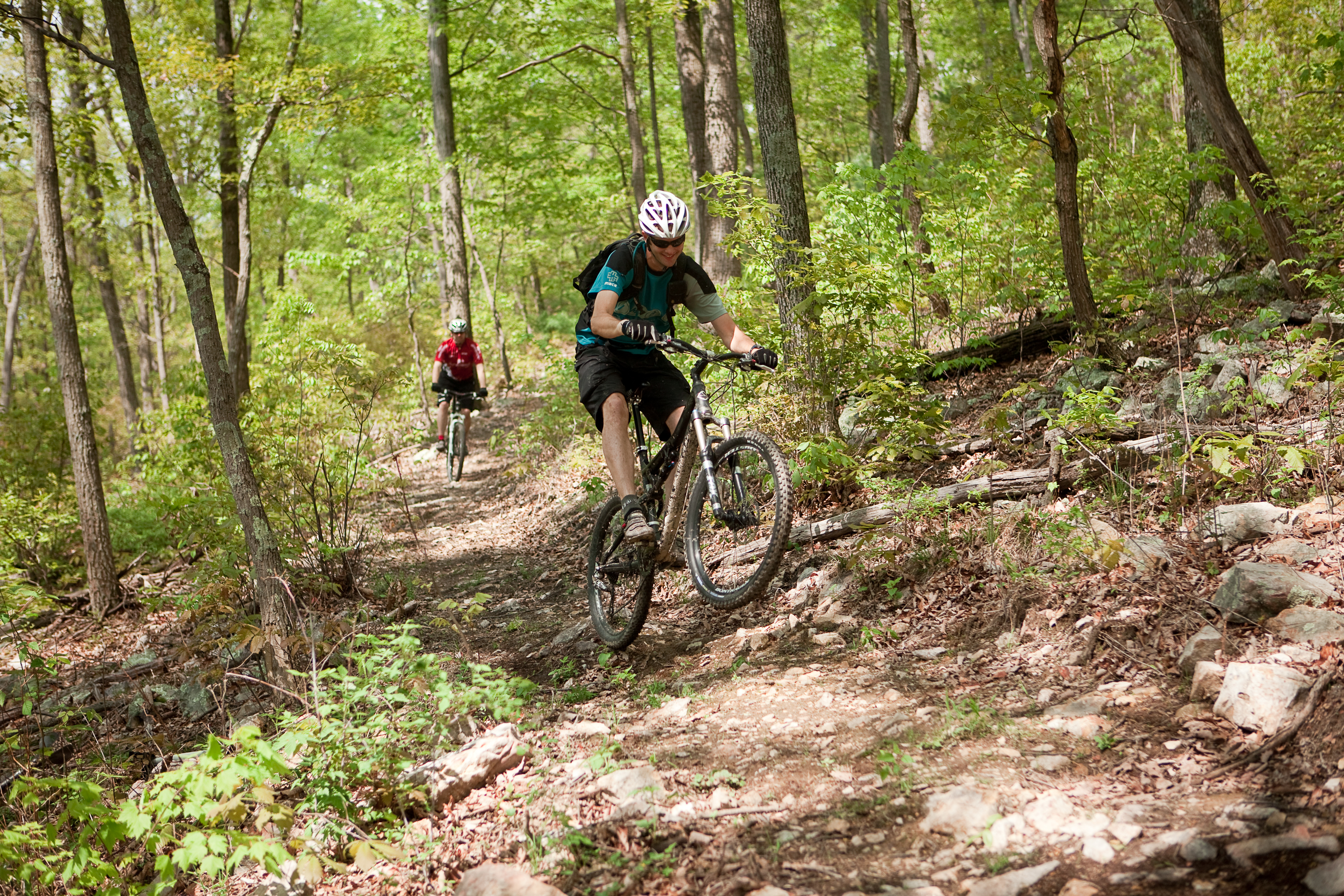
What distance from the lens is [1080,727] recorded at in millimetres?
3070

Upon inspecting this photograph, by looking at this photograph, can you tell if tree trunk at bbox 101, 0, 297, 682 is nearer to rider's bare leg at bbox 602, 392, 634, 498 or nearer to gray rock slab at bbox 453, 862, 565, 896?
rider's bare leg at bbox 602, 392, 634, 498

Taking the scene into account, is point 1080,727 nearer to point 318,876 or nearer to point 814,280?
point 318,876

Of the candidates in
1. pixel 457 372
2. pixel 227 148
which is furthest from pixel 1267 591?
pixel 227 148

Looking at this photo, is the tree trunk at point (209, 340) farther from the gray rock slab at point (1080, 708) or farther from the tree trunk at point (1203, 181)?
the tree trunk at point (1203, 181)

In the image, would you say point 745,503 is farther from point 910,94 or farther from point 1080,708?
point 910,94

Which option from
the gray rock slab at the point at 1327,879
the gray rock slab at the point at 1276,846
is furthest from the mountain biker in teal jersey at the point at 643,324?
the gray rock slab at the point at 1327,879

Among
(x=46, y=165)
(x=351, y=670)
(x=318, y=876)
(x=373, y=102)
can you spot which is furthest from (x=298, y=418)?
(x=373, y=102)

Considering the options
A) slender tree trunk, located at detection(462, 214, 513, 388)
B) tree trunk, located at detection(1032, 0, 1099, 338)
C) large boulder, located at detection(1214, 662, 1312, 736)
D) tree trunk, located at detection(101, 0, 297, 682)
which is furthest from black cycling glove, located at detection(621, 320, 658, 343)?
slender tree trunk, located at detection(462, 214, 513, 388)

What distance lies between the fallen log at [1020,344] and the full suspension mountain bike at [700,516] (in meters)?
3.43

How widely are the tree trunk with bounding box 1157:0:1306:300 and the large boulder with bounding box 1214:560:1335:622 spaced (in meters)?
4.85

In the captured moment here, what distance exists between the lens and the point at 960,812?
2.67m

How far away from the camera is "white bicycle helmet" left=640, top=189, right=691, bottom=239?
4.62m

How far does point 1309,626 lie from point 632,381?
10.9ft

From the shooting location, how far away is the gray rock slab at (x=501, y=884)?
272 cm
